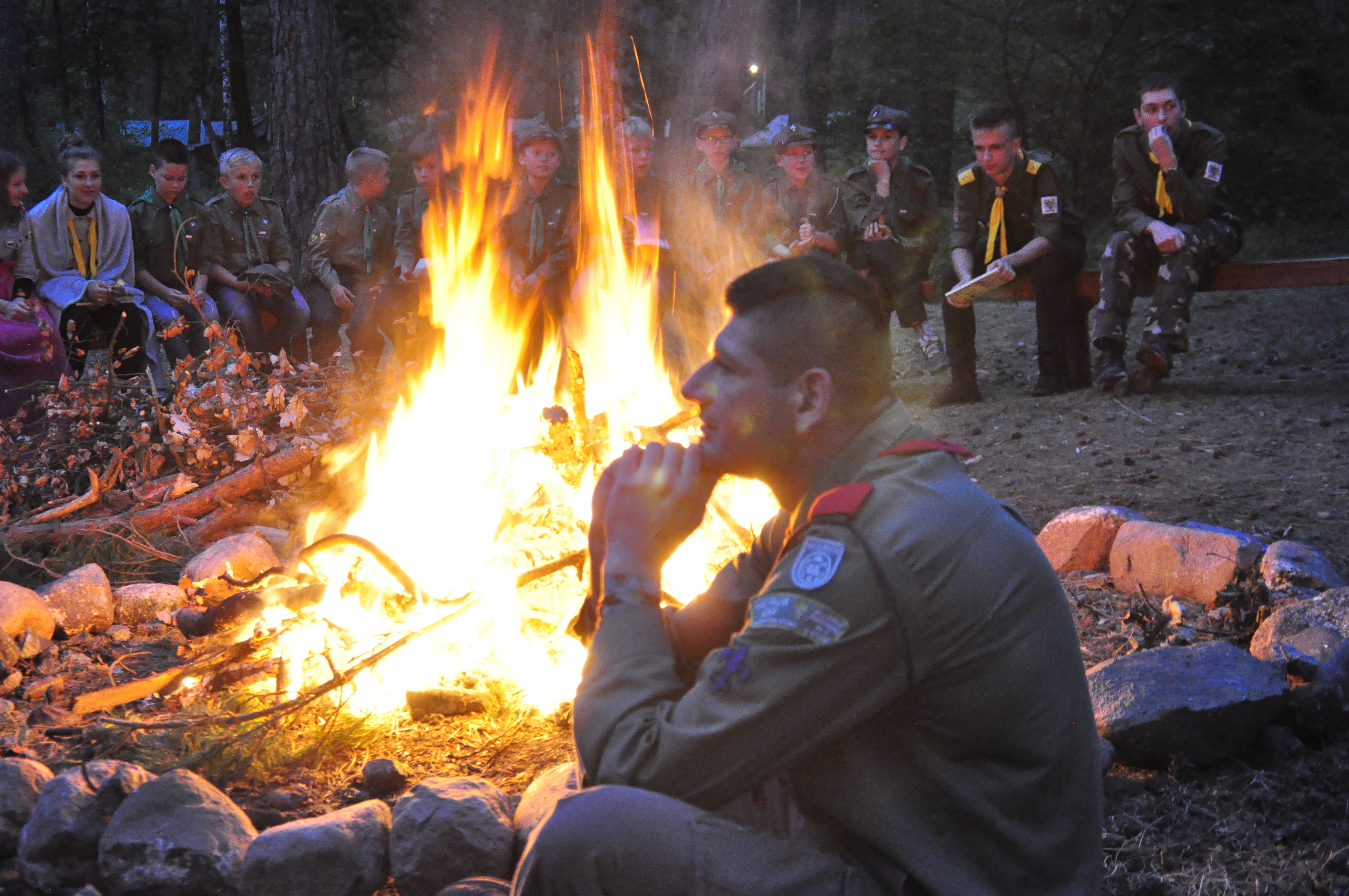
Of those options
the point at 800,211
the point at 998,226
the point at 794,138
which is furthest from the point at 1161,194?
the point at 794,138

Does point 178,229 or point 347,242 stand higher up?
point 178,229

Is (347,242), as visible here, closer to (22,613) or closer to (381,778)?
(22,613)

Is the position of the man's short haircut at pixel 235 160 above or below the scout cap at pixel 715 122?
below

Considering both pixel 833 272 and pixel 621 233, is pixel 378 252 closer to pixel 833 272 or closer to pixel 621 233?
pixel 621 233

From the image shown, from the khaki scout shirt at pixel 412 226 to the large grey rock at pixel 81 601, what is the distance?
4.50 metres

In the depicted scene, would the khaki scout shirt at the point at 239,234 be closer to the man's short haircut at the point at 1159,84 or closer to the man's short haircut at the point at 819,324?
the man's short haircut at the point at 1159,84

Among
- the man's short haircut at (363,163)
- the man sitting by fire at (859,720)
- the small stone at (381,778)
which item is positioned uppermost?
the man's short haircut at (363,163)

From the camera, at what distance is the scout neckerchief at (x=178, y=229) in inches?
321

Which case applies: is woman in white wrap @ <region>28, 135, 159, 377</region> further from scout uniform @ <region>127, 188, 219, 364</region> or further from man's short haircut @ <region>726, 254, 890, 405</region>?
man's short haircut @ <region>726, 254, 890, 405</region>

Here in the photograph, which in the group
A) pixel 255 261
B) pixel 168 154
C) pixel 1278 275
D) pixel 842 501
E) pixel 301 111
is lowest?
pixel 1278 275

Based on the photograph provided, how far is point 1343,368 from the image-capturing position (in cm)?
845

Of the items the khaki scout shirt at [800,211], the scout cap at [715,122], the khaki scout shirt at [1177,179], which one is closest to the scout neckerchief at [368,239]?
the scout cap at [715,122]

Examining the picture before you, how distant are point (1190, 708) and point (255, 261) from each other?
7.53 m

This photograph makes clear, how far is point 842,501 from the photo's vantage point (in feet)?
6.34
